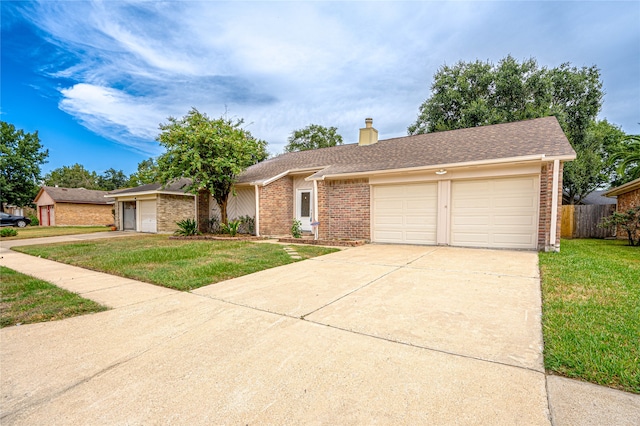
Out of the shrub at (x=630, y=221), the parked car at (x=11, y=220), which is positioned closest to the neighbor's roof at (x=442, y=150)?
the shrub at (x=630, y=221)

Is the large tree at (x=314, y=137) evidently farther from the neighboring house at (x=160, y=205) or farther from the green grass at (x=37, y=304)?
the green grass at (x=37, y=304)

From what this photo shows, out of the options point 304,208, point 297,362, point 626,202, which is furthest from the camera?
point 304,208

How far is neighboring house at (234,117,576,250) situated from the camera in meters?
7.71

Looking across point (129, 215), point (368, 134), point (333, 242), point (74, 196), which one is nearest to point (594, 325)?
point (333, 242)

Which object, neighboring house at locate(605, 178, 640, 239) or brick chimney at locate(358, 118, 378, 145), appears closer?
neighboring house at locate(605, 178, 640, 239)

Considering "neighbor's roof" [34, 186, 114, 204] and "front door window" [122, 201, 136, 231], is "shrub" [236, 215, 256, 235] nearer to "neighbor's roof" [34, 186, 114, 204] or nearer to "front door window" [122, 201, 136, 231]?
"front door window" [122, 201, 136, 231]

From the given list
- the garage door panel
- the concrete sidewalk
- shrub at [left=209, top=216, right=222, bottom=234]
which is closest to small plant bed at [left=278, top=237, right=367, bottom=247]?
the garage door panel

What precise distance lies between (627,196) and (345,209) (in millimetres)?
11955

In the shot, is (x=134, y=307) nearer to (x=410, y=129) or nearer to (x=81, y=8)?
(x=81, y=8)

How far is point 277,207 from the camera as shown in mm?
13352

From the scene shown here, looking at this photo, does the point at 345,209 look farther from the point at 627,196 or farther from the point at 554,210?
the point at 627,196

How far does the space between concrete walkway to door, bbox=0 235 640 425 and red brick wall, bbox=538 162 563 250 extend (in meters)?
4.31

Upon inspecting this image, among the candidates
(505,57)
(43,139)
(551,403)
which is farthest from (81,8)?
(43,139)

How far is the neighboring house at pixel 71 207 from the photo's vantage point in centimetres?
2695
